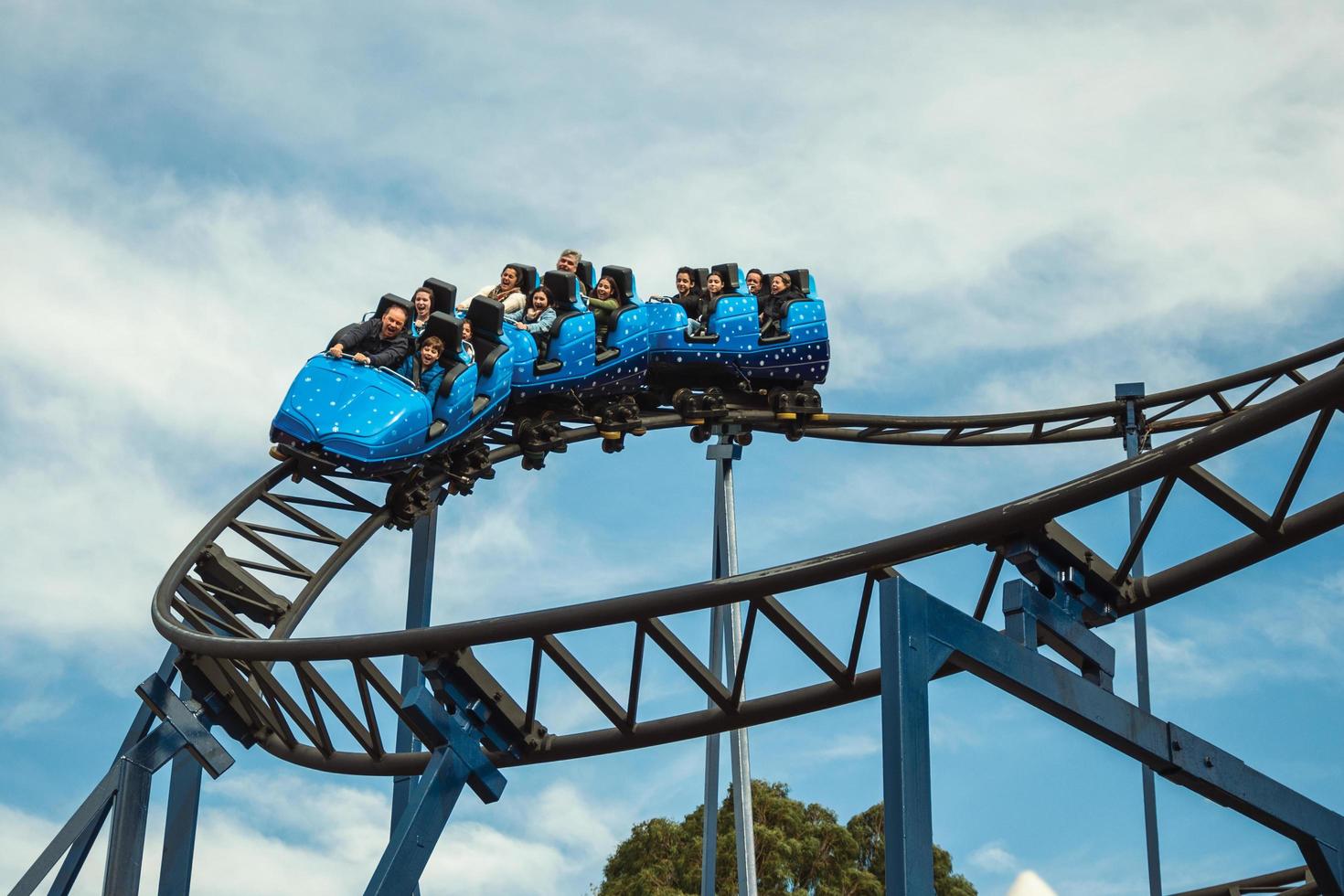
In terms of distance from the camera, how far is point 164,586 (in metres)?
7.84

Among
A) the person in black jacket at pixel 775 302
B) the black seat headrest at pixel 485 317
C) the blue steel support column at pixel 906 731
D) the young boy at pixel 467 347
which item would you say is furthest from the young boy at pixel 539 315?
the blue steel support column at pixel 906 731

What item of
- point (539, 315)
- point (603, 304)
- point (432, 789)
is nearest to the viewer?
point (432, 789)

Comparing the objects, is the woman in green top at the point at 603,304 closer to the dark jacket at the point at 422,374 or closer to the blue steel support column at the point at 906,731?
the dark jacket at the point at 422,374

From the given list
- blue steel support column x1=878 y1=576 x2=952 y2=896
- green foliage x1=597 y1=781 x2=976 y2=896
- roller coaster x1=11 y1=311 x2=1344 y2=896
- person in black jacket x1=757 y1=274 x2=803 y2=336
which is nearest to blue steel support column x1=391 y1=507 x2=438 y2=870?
roller coaster x1=11 y1=311 x2=1344 y2=896

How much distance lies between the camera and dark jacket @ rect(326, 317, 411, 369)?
8508mm

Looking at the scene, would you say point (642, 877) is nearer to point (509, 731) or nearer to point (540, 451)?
point (540, 451)

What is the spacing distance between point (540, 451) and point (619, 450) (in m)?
0.71

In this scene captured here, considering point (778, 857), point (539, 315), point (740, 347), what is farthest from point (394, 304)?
point (778, 857)

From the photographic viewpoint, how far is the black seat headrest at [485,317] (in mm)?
9219

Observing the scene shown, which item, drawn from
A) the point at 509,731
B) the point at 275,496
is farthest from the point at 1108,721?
the point at 275,496

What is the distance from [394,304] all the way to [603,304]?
211cm

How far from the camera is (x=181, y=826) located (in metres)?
7.71

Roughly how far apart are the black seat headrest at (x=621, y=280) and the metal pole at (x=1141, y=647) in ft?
10.3

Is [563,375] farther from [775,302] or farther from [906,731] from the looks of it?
[906,731]
